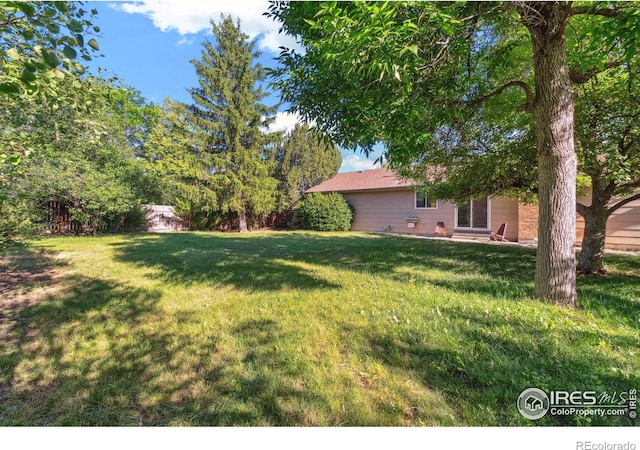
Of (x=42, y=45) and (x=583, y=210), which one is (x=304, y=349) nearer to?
(x=42, y=45)

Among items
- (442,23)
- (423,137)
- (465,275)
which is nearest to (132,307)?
(423,137)

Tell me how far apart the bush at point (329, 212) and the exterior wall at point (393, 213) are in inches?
28.4

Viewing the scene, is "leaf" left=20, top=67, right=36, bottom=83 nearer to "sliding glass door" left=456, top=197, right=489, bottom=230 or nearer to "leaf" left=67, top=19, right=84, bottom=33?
"leaf" left=67, top=19, right=84, bottom=33

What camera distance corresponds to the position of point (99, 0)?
2758mm

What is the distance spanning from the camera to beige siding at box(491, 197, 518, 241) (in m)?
10.8

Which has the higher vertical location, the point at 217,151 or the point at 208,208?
the point at 217,151

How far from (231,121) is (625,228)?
16948 mm

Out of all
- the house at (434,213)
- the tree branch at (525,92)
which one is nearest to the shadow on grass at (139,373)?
the tree branch at (525,92)

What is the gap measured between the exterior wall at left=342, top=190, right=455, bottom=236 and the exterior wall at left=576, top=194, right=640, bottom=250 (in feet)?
16.5

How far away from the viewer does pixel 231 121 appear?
51.4ft

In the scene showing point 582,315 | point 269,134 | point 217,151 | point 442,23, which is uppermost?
point 269,134

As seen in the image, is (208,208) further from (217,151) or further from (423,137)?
(423,137)

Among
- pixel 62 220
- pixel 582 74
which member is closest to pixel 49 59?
pixel 582 74

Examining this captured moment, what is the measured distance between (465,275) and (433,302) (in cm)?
189
